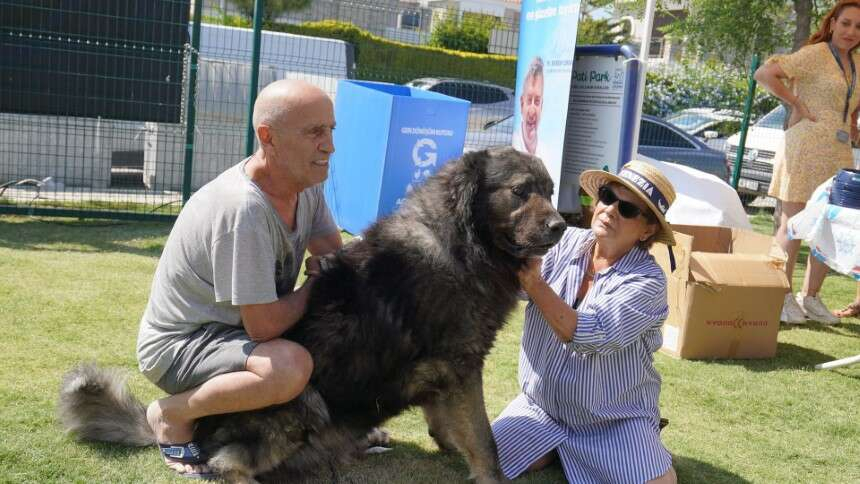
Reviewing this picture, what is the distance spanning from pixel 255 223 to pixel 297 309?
38 centimetres

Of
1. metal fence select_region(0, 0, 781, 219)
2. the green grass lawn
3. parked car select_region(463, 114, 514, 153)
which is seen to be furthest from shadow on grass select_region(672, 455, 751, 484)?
parked car select_region(463, 114, 514, 153)

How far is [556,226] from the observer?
2.82 metres

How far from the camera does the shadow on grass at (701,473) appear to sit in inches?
132

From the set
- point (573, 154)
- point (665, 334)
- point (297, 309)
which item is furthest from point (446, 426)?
point (573, 154)

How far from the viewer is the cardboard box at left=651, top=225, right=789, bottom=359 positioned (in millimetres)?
4879

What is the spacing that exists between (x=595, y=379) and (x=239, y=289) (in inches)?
57.2

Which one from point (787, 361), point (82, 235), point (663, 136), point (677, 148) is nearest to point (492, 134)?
point (663, 136)

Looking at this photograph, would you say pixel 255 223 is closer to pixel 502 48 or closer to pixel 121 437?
pixel 121 437

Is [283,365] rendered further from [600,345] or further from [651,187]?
[651,187]

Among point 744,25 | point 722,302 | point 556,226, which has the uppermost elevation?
point 744,25

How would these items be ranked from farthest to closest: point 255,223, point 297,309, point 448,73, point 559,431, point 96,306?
1. point 448,73
2. point 96,306
3. point 559,431
4. point 297,309
5. point 255,223

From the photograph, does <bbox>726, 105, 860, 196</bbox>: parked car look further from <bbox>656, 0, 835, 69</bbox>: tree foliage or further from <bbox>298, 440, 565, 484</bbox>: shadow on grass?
<bbox>298, 440, 565, 484</bbox>: shadow on grass

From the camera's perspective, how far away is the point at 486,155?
300 cm

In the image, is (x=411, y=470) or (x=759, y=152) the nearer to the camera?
(x=411, y=470)
